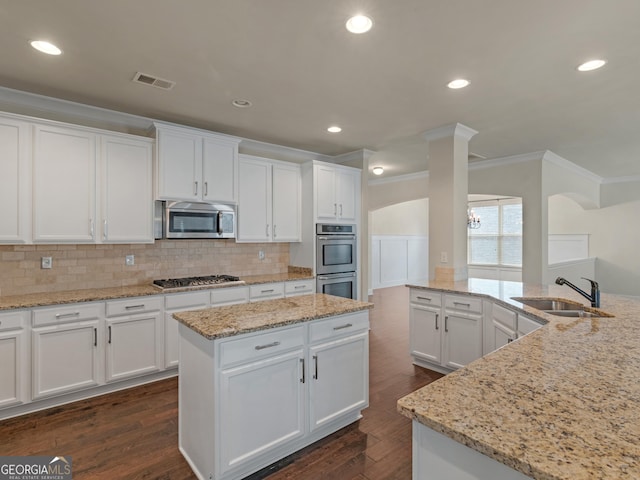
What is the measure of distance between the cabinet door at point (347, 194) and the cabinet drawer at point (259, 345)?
291cm

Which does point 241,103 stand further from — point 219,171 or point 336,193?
point 336,193

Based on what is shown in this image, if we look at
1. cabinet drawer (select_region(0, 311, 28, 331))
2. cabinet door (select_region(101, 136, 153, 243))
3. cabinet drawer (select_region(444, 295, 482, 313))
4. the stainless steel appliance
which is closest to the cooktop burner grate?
cabinet door (select_region(101, 136, 153, 243))

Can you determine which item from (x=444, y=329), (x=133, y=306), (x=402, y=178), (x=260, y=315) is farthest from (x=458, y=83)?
(x=402, y=178)

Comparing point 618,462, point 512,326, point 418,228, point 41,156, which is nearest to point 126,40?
point 41,156

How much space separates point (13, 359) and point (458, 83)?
13.5ft

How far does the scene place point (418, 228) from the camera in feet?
35.6

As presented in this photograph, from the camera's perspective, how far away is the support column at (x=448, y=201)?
3.99m

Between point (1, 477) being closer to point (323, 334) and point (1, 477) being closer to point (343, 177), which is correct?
point (323, 334)

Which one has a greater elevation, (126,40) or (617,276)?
(126,40)

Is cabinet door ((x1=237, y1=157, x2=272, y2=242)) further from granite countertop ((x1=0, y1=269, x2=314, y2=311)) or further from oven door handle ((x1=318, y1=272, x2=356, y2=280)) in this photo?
oven door handle ((x1=318, y1=272, x2=356, y2=280))

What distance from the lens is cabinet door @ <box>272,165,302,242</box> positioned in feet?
15.0

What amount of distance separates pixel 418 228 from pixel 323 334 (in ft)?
30.0

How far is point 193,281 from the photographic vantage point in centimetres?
382

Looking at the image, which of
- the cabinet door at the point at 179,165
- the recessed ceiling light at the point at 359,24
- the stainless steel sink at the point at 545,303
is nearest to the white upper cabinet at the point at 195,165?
the cabinet door at the point at 179,165
